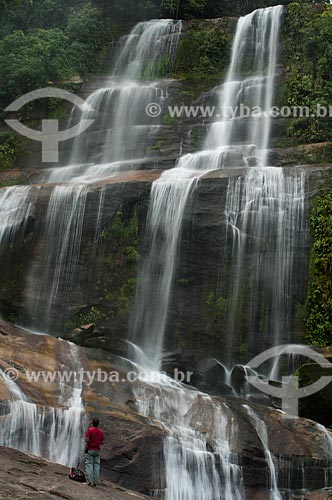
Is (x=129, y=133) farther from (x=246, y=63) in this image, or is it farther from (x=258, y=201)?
(x=258, y=201)

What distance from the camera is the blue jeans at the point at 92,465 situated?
26.5 feet

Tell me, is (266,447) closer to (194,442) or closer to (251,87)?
(194,442)

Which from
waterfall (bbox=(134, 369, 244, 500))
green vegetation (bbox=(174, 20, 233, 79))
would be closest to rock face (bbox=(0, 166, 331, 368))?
waterfall (bbox=(134, 369, 244, 500))

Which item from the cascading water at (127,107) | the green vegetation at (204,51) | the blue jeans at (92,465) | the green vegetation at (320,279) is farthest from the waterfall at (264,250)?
the green vegetation at (204,51)

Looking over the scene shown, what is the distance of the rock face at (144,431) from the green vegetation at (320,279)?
3018 mm

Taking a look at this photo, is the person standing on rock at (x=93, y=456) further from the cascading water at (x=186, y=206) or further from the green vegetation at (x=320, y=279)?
the green vegetation at (x=320, y=279)

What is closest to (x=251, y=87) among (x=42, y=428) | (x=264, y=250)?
(x=264, y=250)

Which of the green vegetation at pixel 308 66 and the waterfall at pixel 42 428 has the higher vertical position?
the green vegetation at pixel 308 66

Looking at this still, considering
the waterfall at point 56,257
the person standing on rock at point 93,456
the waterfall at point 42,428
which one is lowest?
the person standing on rock at point 93,456

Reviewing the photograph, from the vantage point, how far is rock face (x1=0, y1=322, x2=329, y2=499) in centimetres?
969

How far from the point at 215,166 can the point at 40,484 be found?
13.8m

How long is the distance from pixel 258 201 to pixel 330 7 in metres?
14.0

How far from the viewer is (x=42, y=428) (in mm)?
9727

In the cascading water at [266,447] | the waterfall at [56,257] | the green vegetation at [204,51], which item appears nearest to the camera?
the cascading water at [266,447]
